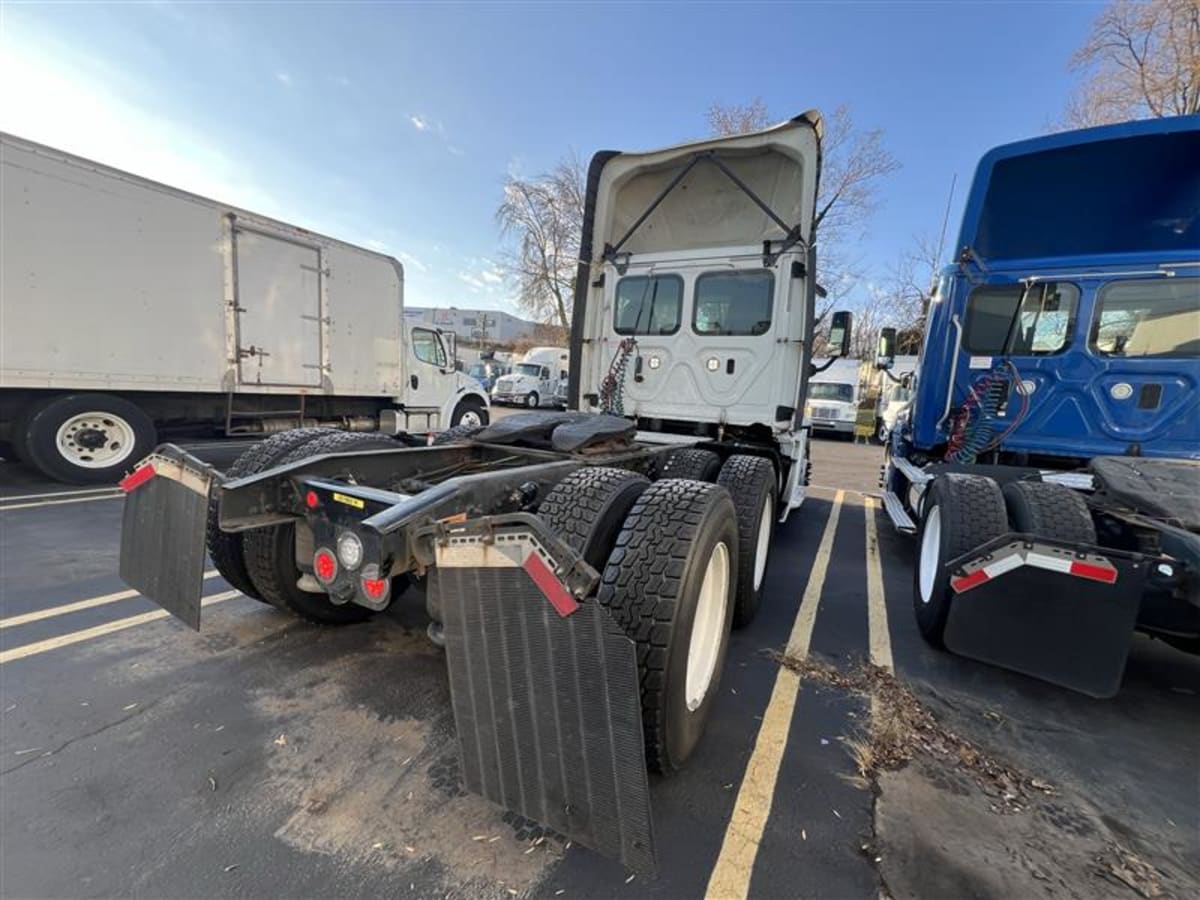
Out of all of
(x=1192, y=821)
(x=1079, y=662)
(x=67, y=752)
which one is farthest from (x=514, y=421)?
(x=1192, y=821)

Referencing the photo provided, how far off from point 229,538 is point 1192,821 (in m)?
4.74

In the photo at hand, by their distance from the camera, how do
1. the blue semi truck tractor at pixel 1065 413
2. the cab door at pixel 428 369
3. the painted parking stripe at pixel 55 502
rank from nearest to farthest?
1. the blue semi truck tractor at pixel 1065 413
2. the painted parking stripe at pixel 55 502
3. the cab door at pixel 428 369

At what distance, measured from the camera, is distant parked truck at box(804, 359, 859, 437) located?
19.9 m

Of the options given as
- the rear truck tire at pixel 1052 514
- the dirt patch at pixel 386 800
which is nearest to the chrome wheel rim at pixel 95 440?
the dirt patch at pixel 386 800

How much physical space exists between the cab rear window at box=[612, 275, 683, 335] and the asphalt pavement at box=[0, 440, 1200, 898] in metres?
3.34

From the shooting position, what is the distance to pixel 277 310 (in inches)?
327

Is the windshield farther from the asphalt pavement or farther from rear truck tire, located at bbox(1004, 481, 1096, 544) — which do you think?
rear truck tire, located at bbox(1004, 481, 1096, 544)

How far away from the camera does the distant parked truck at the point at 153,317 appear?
607cm

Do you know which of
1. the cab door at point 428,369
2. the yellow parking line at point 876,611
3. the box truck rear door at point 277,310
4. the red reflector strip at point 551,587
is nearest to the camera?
the red reflector strip at point 551,587

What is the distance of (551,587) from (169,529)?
213 cm

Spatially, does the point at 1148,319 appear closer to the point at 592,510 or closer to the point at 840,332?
the point at 840,332

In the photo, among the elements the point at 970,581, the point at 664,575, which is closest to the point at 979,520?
the point at 970,581

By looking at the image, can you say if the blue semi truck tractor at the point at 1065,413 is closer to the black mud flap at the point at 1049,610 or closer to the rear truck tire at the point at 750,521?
the black mud flap at the point at 1049,610

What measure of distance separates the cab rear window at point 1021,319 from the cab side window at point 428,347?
30.6ft
